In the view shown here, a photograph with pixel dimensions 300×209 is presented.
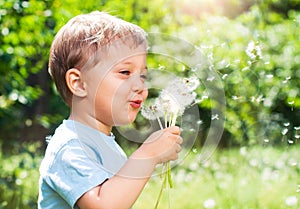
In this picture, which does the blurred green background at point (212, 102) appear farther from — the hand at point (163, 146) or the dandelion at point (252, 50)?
the hand at point (163, 146)

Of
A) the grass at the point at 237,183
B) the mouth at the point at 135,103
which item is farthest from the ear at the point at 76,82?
the grass at the point at 237,183

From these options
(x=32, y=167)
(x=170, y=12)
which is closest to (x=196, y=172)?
(x=32, y=167)

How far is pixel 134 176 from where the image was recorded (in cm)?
159

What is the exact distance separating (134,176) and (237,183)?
1.82 meters

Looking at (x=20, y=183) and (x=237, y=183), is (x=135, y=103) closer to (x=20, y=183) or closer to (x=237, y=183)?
(x=237, y=183)

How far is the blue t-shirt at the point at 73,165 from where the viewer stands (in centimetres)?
159

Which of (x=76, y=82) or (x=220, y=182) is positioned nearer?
(x=76, y=82)

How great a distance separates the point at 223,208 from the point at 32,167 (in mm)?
1223

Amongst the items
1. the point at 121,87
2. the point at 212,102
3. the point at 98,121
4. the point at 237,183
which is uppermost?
the point at 121,87

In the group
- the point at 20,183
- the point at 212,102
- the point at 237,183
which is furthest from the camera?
the point at 212,102

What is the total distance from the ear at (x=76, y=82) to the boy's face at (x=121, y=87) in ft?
0.09

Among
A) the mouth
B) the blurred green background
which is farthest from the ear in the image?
the blurred green background

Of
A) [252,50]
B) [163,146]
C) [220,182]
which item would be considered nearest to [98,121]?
[163,146]

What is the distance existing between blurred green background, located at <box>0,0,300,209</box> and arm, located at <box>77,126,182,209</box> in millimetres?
1500
